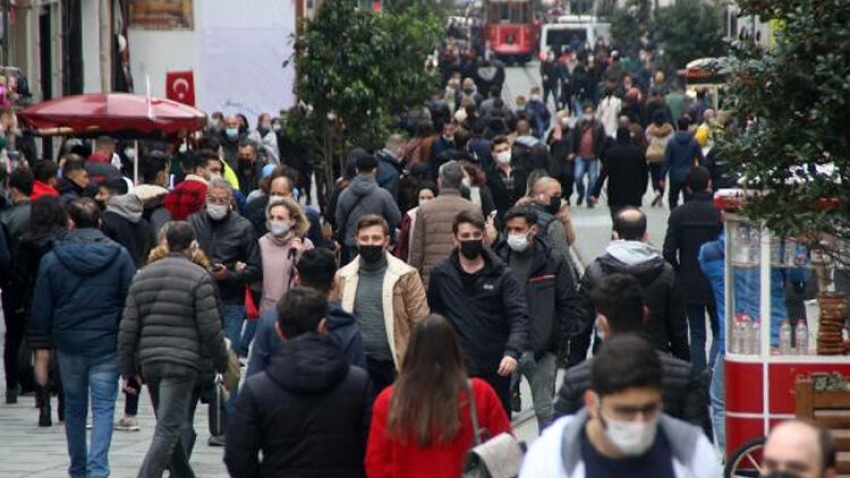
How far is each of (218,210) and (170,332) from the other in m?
3.33

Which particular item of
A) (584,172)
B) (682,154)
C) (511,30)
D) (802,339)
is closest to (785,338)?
(802,339)

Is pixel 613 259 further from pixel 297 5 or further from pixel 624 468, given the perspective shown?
pixel 297 5

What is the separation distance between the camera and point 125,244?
15.8m

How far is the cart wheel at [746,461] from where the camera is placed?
11.7 metres

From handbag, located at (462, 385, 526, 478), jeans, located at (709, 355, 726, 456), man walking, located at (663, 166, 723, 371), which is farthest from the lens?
man walking, located at (663, 166, 723, 371)

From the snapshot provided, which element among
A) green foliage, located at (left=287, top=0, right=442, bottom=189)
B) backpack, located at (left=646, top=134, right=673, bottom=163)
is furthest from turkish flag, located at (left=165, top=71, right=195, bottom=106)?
backpack, located at (left=646, top=134, right=673, bottom=163)

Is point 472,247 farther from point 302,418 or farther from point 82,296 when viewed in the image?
point 302,418

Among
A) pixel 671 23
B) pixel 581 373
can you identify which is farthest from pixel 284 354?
pixel 671 23

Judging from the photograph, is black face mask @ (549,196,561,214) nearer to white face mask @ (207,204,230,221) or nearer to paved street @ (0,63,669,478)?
paved street @ (0,63,669,478)

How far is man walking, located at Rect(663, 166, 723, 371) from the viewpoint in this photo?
50.8 feet

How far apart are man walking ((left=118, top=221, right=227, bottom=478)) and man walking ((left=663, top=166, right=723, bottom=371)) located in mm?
4878

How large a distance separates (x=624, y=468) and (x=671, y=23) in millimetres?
50274

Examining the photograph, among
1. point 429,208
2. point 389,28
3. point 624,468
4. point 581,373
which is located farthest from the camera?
point 389,28

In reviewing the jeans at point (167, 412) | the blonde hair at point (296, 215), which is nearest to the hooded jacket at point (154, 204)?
the blonde hair at point (296, 215)
